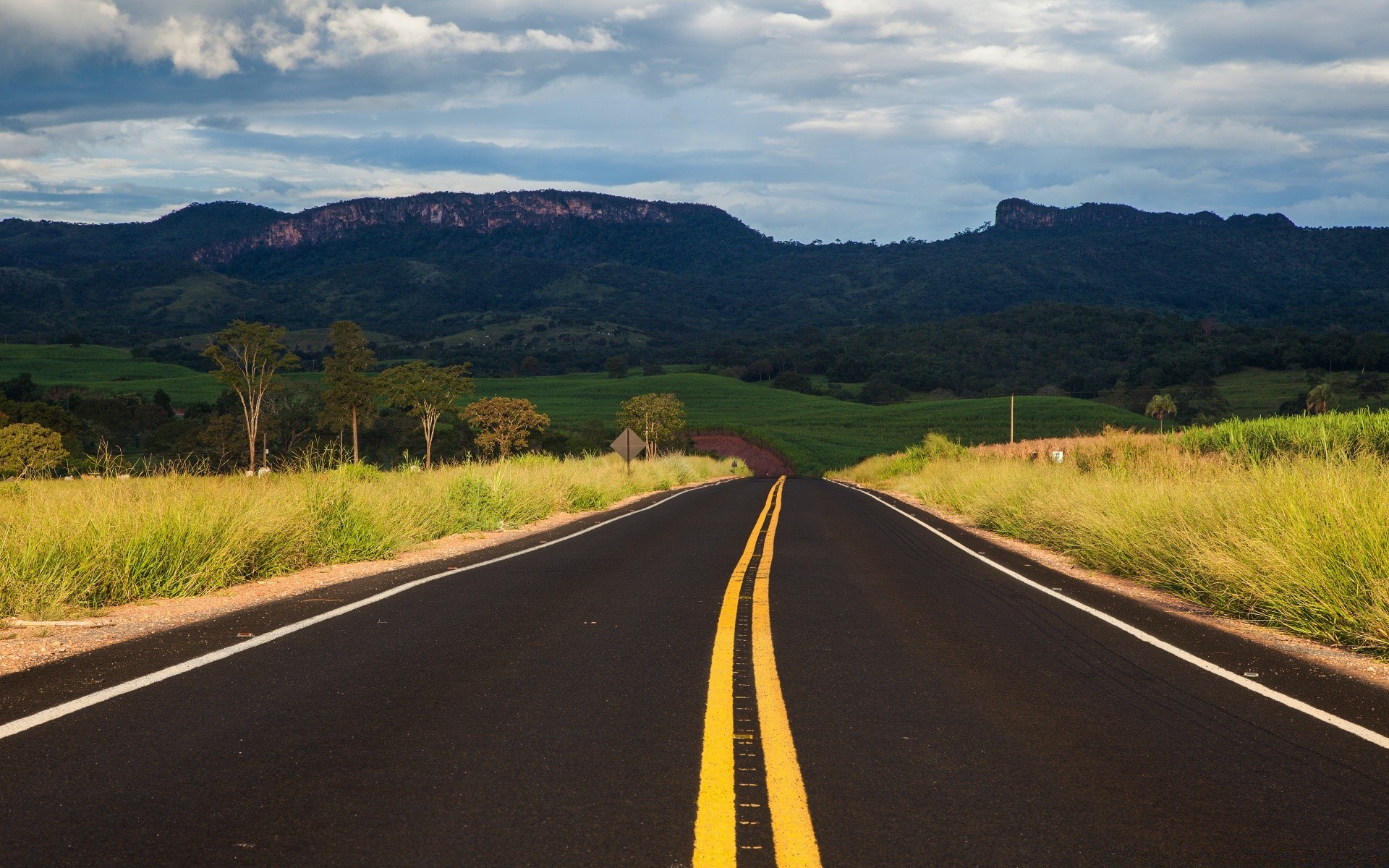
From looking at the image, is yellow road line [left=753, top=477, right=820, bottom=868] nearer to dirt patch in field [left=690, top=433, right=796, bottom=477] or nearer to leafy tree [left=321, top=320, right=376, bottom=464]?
leafy tree [left=321, top=320, right=376, bottom=464]

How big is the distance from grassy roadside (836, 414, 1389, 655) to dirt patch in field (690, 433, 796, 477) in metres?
62.6

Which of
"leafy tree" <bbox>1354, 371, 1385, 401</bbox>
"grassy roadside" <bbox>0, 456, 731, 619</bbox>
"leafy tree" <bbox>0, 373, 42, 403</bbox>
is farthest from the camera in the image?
"leafy tree" <bbox>0, 373, 42, 403</bbox>

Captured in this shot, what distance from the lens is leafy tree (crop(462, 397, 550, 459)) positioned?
68.5 m

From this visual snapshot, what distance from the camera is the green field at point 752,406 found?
10131 centimetres

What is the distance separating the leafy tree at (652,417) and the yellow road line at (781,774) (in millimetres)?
64924

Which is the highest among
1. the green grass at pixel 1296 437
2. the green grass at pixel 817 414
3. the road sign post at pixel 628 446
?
the green grass at pixel 1296 437

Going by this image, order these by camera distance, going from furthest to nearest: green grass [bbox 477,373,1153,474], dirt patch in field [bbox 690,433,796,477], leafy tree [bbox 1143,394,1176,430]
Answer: green grass [bbox 477,373,1153,474] → leafy tree [bbox 1143,394,1176,430] → dirt patch in field [bbox 690,433,796,477]

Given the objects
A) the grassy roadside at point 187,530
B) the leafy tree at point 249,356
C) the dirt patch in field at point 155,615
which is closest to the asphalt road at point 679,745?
the dirt patch in field at point 155,615

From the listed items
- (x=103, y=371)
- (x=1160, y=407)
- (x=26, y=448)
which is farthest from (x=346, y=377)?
(x=103, y=371)

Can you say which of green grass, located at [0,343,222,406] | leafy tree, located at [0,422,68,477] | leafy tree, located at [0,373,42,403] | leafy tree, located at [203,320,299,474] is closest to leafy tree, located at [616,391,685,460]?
leafy tree, located at [203,320,299,474]

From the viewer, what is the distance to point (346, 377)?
60.1m

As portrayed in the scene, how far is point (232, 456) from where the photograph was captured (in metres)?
64.6

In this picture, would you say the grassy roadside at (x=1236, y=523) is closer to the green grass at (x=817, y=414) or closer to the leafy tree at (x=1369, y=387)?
the leafy tree at (x=1369, y=387)

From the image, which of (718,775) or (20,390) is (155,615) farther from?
(20,390)
